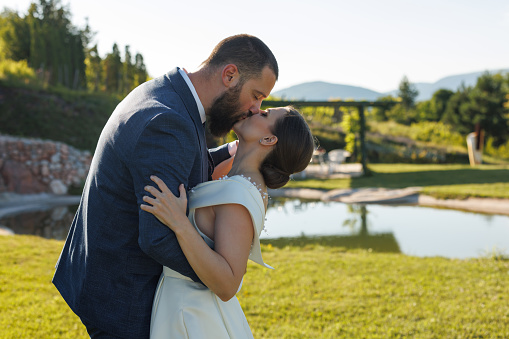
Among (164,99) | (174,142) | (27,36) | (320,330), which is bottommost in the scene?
(320,330)

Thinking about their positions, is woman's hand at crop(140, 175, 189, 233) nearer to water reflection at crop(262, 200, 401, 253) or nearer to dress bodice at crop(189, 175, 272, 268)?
dress bodice at crop(189, 175, 272, 268)

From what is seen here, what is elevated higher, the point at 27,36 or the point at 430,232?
the point at 27,36

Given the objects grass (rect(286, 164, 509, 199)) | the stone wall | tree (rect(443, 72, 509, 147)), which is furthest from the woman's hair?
tree (rect(443, 72, 509, 147))

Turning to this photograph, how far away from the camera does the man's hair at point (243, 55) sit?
1655 mm

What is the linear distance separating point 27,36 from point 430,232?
18.4 meters

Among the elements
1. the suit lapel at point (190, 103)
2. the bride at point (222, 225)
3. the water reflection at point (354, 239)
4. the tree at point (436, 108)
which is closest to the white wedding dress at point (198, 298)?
the bride at point (222, 225)

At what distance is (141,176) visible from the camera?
1354mm

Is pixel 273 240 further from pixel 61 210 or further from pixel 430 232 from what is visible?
pixel 61 210

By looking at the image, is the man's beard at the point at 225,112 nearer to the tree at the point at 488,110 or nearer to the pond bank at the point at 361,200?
the pond bank at the point at 361,200

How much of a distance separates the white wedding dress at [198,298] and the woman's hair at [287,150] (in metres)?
0.19

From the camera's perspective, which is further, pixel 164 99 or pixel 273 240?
pixel 273 240

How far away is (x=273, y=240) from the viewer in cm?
753

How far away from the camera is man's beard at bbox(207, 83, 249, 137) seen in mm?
1681

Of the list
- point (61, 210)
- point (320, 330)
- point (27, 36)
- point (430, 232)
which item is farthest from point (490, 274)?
point (27, 36)
